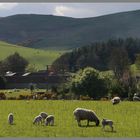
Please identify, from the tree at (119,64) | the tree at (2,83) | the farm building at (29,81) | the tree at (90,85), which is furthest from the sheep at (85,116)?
the tree at (119,64)

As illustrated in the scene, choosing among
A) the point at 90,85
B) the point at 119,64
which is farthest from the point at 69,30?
the point at 90,85

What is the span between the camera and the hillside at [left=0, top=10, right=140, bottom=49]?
109 metres

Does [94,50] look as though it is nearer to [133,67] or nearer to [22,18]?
[133,67]

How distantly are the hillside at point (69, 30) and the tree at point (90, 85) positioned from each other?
67971mm

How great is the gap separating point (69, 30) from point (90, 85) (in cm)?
9600

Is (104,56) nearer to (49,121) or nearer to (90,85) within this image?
(90,85)

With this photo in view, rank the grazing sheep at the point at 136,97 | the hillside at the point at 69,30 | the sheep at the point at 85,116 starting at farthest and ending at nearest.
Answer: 1. the hillside at the point at 69,30
2. the grazing sheep at the point at 136,97
3. the sheep at the point at 85,116

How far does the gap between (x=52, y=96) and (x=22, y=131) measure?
19.0m

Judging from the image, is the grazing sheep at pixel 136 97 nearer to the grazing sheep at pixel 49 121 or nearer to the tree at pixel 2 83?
the tree at pixel 2 83

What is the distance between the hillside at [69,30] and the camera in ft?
357

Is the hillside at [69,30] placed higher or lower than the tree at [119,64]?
higher

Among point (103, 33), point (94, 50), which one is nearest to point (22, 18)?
point (103, 33)

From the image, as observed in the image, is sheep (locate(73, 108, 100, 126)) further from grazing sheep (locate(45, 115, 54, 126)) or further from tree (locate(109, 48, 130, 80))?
tree (locate(109, 48, 130, 80))

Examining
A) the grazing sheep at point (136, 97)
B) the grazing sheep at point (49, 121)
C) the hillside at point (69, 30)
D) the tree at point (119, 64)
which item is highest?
the hillside at point (69, 30)
